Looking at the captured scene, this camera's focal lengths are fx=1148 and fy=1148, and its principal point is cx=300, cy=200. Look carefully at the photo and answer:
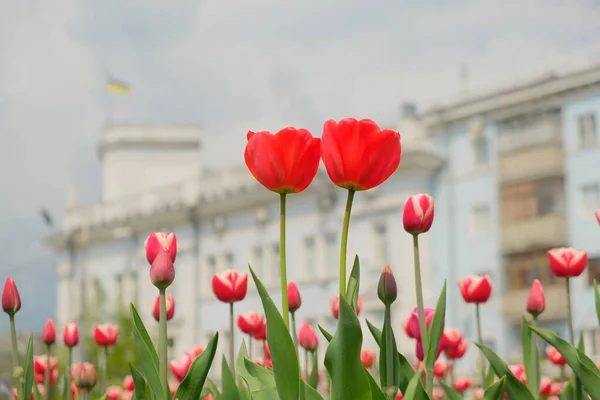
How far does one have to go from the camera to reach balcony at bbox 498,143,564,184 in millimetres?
31047

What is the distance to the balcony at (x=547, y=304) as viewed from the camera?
29936 millimetres

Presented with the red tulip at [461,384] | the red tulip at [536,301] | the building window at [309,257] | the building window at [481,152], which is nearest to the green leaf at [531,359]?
the red tulip at [536,301]

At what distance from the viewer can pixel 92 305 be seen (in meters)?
40.0

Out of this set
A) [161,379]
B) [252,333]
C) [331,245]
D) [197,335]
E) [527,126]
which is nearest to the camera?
[161,379]

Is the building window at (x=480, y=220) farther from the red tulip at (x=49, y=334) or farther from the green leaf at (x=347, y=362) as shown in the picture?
the green leaf at (x=347, y=362)

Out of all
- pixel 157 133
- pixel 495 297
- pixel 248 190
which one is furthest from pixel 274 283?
pixel 157 133

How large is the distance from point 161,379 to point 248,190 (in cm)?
3632

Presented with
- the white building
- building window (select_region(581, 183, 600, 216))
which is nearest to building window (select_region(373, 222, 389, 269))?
the white building

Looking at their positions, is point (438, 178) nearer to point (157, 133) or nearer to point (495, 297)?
point (495, 297)

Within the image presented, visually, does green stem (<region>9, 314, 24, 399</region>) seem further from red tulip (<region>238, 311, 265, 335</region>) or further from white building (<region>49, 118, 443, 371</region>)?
white building (<region>49, 118, 443, 371</region>)

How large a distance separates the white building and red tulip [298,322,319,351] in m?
26.9

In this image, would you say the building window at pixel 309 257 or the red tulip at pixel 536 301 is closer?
the red tulip at pixel 536 301

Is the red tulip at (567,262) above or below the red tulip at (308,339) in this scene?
above

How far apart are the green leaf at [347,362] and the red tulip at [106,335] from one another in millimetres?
1856
